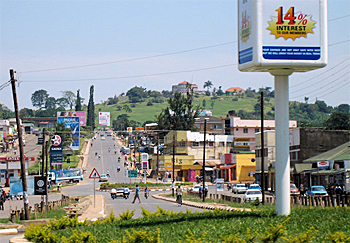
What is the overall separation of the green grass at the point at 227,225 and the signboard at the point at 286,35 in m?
4.57

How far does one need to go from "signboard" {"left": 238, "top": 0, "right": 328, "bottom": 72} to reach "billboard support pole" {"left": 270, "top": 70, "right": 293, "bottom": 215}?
1.82ft

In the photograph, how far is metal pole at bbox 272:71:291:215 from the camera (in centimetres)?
1750

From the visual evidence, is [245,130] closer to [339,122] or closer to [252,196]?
[339,122]

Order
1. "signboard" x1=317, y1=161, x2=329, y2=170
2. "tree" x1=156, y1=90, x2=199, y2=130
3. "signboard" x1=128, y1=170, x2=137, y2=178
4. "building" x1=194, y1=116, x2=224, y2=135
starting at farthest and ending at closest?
"building" x1=194, y1=116, x2=224, y2=135 → "tree" x1=156, y1=90, x2=199, y2=130 → "signboard" x1=128, y1=170, x2=137, y2=178 → "signboard" x1=317, y1=161, x2=329, y2=170

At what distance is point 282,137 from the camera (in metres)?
17.6

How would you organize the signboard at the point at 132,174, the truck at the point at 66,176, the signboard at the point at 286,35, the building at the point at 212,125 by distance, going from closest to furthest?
1. the signboard at the point at 286,35
2. the signboard at the point at 132,174
3. the truck at the point at 66,176
4. the building at the point at 212,125

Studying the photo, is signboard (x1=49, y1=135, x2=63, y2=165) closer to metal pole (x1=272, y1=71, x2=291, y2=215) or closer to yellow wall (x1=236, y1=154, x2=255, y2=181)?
yellow wall (x1=236, y1=154, x2=255, y2=181)

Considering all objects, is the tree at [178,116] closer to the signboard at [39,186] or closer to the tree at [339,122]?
the tree at [339,122]

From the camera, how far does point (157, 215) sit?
2098 centimetres

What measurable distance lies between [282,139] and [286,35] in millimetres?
3230

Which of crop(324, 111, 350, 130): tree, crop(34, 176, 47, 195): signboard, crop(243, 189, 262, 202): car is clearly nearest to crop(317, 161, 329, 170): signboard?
crop(243, 189, 262, 202): car

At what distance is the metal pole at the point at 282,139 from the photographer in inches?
689

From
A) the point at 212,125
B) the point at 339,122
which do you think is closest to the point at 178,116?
the point at 212,125

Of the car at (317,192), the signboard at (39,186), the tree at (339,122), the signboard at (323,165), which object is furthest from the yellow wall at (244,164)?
the signboard at (39,186)
